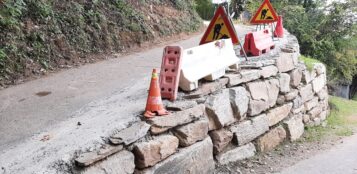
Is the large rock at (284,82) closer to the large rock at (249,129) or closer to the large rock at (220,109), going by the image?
the large rock at (249,129)

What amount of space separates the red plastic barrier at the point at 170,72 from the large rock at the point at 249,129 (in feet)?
3.86

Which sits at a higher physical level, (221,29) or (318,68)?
(221,29)

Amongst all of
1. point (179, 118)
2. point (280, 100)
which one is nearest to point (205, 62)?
point (179, 118)

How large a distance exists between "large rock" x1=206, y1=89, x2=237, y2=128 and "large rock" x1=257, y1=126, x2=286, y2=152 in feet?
2.73

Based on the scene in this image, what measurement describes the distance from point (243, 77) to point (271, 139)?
1.23 meters

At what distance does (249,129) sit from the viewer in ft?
18.1

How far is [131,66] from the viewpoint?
7.63 m

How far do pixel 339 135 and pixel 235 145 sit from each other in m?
3.77

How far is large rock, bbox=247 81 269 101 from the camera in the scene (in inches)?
225

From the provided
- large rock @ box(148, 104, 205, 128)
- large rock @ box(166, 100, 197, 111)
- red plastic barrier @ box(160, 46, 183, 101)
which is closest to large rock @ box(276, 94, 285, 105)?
large rock @ box(148, 104, 205, 128)

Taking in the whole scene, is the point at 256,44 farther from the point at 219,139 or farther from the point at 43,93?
the point at 43,93

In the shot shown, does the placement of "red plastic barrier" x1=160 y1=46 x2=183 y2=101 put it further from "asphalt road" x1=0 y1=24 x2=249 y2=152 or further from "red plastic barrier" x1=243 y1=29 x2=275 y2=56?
"red plastic barrier" x1=243 y1=29 x2=275 y2=56

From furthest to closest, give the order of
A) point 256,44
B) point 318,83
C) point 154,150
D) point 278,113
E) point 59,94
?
1. point 318,83
2. point 256,44
3. point 278,113
4. point 59,94
5. point 154,150

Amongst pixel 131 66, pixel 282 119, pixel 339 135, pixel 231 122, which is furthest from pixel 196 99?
pixel 339 135
